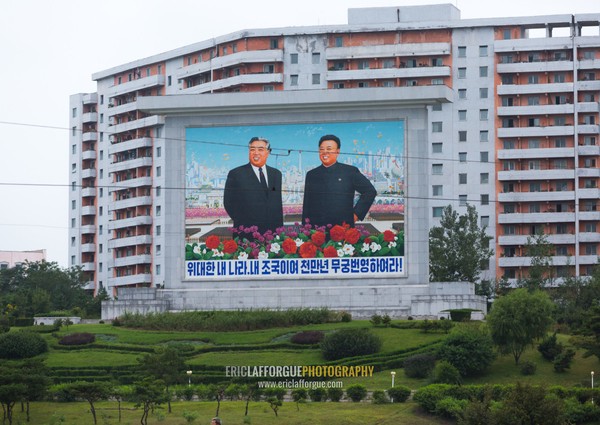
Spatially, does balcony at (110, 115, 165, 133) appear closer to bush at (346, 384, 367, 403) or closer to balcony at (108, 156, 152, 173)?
balcony at (108, 156, 152, 173)

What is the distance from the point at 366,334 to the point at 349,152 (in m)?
13.7

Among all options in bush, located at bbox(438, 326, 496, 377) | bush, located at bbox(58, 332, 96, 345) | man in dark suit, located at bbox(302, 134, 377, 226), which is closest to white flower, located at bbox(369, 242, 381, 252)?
man in dark suit, located at bbox(302, 134, 377, 226)

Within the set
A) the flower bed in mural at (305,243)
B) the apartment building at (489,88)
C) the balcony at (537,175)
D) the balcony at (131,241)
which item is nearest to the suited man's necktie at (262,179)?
the flower bed in mural at (305,243)

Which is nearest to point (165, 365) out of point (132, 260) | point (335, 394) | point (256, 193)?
point (335, 394)

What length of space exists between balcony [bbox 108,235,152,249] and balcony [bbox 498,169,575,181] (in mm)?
29012

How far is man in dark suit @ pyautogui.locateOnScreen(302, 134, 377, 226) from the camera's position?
67062 millimetres

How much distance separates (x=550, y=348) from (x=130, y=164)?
58.8m

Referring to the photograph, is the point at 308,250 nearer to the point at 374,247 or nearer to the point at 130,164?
the point at 374,247

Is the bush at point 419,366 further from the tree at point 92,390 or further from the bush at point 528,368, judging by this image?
the tree at point 92,390

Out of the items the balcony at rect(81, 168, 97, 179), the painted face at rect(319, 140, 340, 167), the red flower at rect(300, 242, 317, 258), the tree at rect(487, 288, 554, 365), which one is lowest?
the tree at rect(487, 288, 554, 365)

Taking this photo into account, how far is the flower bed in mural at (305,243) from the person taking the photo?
220 feet

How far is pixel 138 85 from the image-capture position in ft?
356

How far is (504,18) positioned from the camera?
97.4 meters

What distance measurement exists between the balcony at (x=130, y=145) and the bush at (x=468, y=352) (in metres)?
56.6
